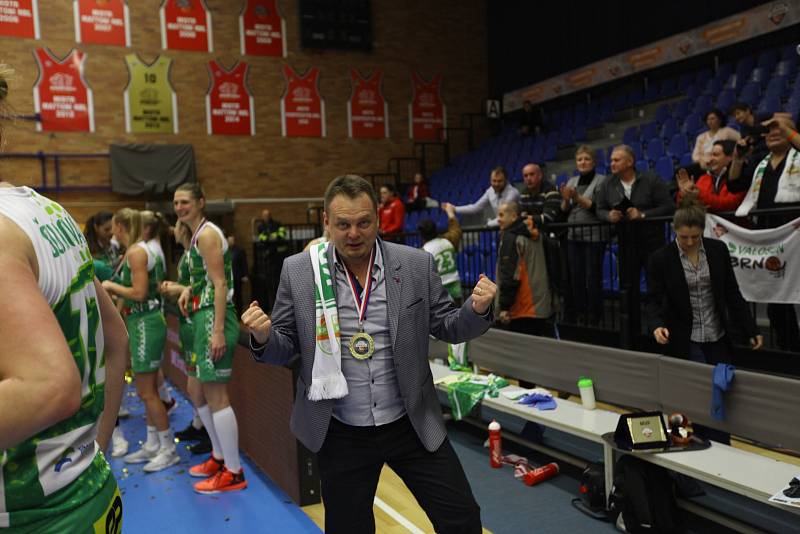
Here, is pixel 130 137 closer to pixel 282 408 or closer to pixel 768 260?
pixel 282 408

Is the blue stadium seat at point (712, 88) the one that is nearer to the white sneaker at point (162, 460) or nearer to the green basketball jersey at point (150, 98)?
the white sneaker at point (162, 460)

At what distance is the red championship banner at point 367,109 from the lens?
14398 millimetres

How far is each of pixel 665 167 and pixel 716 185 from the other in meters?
3.64

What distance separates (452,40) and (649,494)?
1388 cm

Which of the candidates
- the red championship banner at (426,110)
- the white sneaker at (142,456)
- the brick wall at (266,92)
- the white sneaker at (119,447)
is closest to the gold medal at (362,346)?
the white sneaker at (142,456)

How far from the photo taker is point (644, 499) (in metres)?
3.18

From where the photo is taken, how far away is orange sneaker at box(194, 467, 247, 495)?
4.09 meters

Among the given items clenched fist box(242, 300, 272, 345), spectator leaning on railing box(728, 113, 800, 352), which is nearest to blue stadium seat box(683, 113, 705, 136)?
spectator leaning on railing box(728, 113, 800, 352)

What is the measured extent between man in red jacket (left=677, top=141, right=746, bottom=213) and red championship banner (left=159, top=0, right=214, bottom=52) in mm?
10733

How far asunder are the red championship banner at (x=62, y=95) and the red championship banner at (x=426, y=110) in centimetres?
664

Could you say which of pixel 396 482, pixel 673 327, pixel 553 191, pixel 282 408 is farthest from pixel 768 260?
pixel 282 408

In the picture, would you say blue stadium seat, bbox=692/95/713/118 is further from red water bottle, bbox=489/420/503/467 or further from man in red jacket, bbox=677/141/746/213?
red water bottle, bbox=489/420/503/467

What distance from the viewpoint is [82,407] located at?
1.17m

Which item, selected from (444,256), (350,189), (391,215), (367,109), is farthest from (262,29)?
(350,189)
